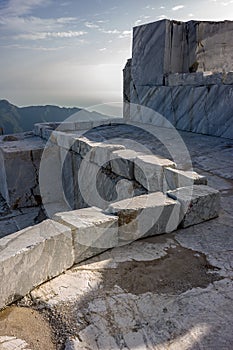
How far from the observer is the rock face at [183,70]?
585 centimetres

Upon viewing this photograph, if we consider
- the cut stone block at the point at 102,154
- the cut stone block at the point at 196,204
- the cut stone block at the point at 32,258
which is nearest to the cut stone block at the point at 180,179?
the cut stone block at the point at 196,204

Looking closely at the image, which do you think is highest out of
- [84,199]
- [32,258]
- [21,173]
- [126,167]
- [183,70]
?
[183,70]

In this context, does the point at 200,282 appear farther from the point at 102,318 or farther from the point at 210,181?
the point at 210,181

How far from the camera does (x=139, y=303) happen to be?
1752mm

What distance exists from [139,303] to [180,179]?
1.49 m

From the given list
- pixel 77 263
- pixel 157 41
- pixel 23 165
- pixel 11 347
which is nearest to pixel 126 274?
pixel 77 263

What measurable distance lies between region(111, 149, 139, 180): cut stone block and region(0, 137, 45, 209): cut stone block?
2562mm

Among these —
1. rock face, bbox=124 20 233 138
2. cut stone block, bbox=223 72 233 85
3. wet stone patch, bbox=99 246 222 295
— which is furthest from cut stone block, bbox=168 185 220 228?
cut stone block, bbox=223 72 233 85

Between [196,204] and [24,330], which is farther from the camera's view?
[196,204]

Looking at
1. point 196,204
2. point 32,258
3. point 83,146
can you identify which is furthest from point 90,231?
point 83,146

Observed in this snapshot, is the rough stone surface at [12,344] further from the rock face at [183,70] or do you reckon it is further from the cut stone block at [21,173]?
the rock face at [183,70]

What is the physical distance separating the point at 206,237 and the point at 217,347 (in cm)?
106

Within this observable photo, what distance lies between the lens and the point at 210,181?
357 cm

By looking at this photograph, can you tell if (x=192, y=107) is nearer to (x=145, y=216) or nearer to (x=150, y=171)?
(x=150, y=171)
